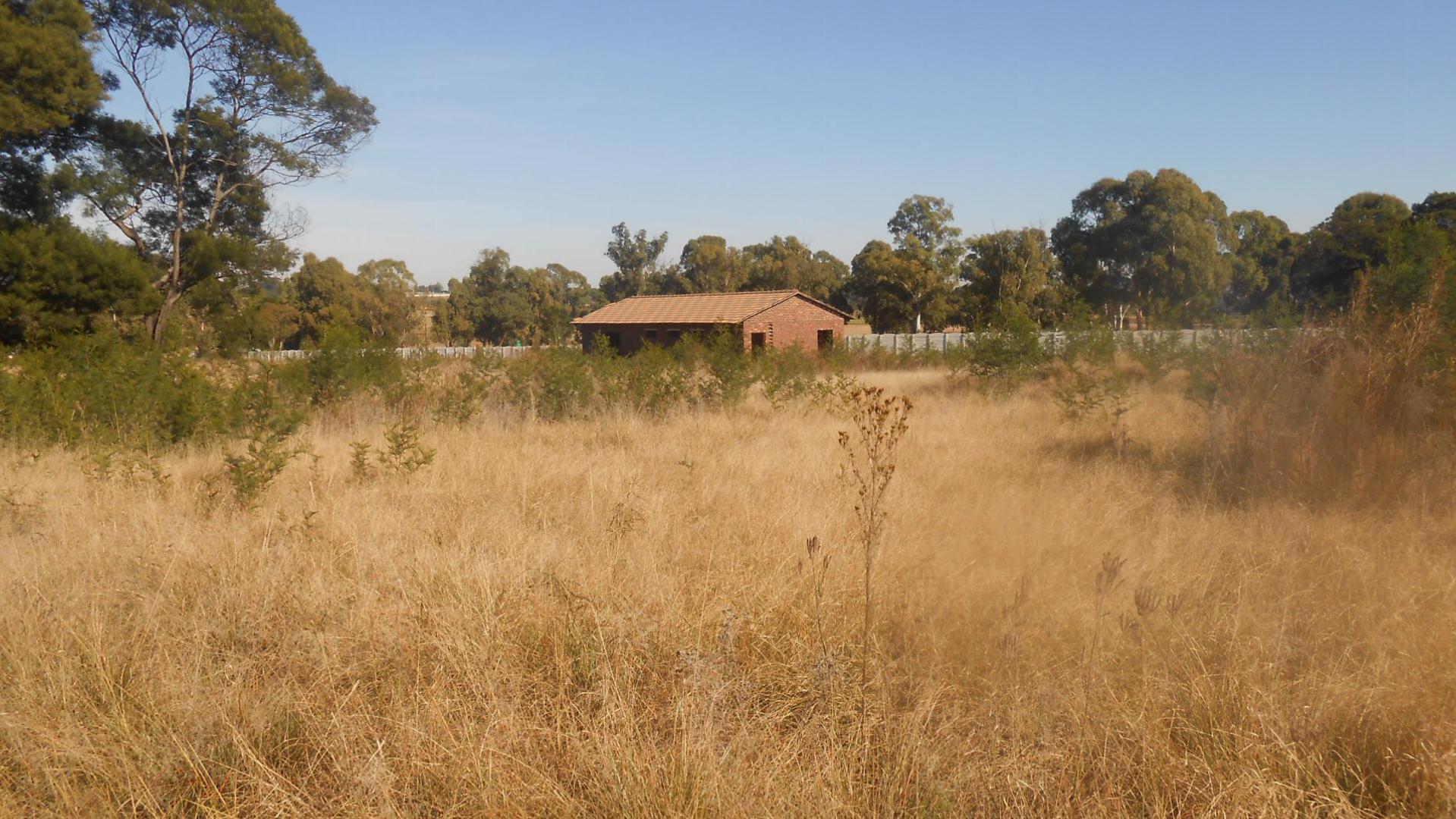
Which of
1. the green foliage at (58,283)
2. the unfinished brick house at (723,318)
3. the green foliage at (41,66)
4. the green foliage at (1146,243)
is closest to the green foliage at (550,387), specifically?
the green foliage at (58,283)

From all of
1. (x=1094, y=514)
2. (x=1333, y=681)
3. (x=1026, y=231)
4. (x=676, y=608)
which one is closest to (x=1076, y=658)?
(x=1333, y=681)

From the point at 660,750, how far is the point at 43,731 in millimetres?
2045

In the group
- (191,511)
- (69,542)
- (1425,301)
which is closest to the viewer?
(69,542)

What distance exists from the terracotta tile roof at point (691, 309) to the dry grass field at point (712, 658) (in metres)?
27.3

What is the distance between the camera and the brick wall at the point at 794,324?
32656 millimetres

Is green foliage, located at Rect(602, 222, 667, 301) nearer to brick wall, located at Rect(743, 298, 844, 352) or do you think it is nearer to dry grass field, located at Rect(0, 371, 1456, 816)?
brick wall, located at Rect(743, 298, 844, 352)

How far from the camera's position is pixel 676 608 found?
3.75 m

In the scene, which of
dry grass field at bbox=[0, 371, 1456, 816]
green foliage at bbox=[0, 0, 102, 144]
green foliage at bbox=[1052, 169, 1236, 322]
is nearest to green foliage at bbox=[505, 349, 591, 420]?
dry grass field at bbox=[0, 371, 1456, 816]

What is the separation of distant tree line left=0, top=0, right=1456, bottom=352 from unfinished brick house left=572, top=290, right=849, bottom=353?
7551 millimetres

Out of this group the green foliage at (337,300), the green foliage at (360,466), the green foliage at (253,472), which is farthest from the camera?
the green foliage at (337,300)

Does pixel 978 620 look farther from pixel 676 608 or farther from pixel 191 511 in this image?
pixel 191 511

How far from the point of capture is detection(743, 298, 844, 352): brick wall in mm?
32656

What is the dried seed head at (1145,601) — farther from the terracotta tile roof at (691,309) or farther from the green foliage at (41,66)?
the terracotta tile roof at (691,309)

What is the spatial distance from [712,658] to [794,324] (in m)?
31.7
